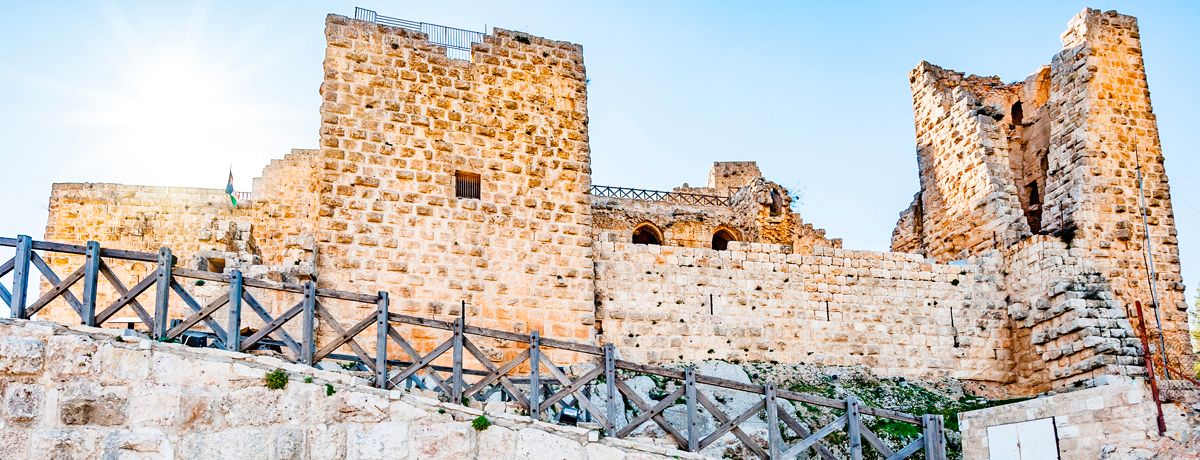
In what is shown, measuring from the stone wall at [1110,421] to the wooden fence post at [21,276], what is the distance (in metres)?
10.0

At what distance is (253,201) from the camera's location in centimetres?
2195

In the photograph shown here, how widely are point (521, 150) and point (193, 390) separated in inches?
273

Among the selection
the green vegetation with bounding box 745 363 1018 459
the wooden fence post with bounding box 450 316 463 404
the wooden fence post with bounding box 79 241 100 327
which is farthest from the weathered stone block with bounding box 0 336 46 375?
the green vegetation with bounding box 745 363 1018 459

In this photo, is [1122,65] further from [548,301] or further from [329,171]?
[329,171]

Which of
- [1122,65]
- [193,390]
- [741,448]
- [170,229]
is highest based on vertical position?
[1122,65]

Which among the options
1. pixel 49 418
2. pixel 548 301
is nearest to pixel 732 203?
pixel 548 301

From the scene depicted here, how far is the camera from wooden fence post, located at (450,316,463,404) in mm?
10953

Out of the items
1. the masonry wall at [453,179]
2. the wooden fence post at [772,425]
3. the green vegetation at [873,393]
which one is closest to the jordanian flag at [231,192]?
the masonry wall at [453,179]

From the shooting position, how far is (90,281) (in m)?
10.3

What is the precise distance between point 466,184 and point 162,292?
5.88 meters

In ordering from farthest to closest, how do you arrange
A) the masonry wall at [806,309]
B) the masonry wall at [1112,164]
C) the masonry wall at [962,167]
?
the masonry wall at [962,167] → the masonry wall at [1112,164] → the masonry wall at [806,309]

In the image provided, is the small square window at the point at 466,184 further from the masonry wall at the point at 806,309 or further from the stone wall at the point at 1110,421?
the stone wall at the point at 1110,421

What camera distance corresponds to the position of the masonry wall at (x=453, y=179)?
1504cm

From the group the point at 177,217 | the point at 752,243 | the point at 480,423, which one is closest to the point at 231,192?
the point at 177,217
